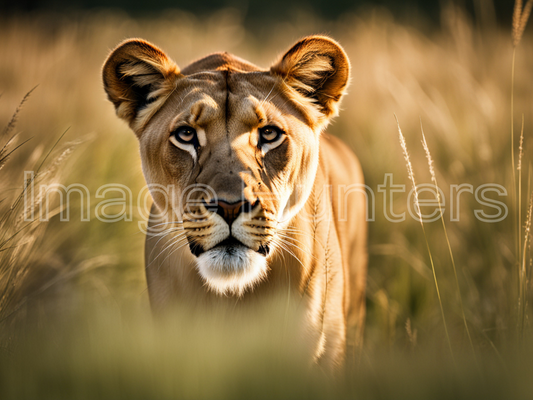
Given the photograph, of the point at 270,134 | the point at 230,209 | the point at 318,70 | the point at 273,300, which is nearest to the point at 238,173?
the point at 230,209

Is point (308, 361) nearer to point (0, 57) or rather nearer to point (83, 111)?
point (83, 111)

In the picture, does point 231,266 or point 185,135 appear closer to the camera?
point 231,266

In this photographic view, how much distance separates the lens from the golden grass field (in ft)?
6.03

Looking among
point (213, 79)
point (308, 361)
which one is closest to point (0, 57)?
point (213, 79)

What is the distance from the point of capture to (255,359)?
197 centimetres

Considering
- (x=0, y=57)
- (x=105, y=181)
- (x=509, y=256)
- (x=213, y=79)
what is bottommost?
(x=509, y=256)

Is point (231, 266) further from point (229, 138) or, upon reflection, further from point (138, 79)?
point (138, 79)

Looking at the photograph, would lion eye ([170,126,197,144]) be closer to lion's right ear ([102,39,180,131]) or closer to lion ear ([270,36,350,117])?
lion's right ear ([102,39,180,131])

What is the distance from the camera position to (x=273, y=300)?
263cm

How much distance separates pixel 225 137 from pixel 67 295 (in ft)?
7.53

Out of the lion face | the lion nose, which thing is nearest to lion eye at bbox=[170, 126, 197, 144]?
the lion face

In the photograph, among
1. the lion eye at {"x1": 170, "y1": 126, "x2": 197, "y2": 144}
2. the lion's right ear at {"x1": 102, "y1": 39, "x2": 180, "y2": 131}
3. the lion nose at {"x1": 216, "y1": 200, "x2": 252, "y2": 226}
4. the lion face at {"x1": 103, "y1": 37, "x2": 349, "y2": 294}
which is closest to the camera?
the lion nose at {"x1": 216, "y1": 200, "x2": 252, "y2": 226}

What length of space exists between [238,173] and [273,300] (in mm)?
772

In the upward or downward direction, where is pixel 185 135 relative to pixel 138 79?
downward
